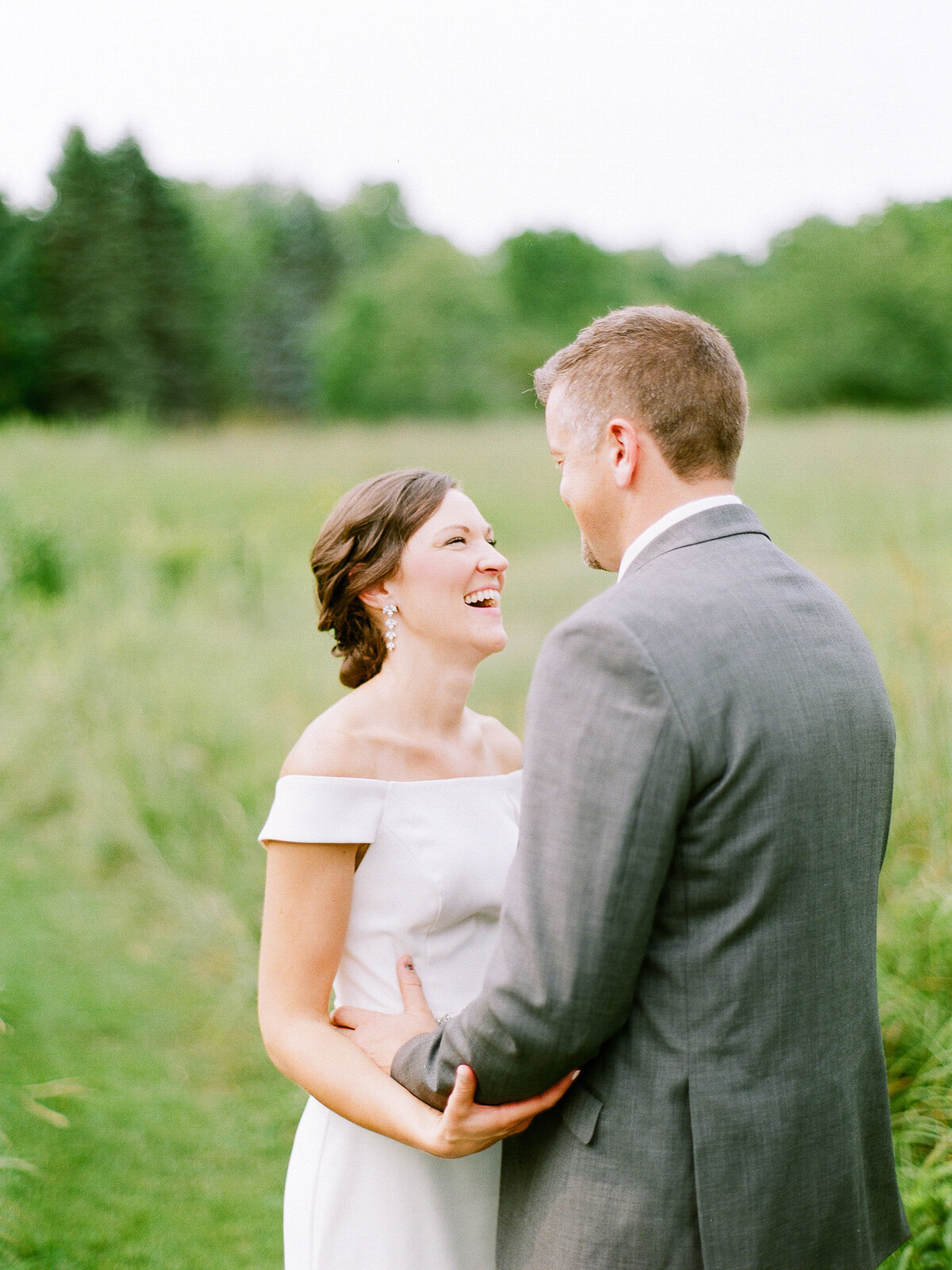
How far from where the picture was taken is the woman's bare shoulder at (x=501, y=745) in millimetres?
2365

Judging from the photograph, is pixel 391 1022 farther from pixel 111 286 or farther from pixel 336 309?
pixel 336 309

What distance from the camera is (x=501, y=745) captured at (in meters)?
2.40

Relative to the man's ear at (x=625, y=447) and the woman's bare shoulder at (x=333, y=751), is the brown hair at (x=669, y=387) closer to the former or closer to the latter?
the man's ear at (x=625, y=447)

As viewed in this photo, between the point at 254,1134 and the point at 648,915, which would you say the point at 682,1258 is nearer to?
the point at 648,915

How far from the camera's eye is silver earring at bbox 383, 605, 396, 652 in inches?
87.2

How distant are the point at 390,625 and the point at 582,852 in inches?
36.4

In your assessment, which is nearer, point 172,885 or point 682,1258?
point 682,1258

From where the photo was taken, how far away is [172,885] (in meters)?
5.94

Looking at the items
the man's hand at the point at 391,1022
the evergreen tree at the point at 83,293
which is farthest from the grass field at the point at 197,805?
the evergreen tree at the point at 83,293

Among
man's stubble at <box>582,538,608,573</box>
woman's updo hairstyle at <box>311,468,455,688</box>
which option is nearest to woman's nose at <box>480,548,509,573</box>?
woman's updo hairstyle at <box>311,468,455,688</box>

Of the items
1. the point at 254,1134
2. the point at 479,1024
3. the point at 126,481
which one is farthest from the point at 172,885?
the point at 126,481

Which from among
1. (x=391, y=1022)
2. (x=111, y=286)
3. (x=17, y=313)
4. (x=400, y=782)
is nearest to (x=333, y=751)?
(x=400, y=782)

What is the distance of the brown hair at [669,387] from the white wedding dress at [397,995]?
829 mm

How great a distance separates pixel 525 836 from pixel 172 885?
4936 millimetres
